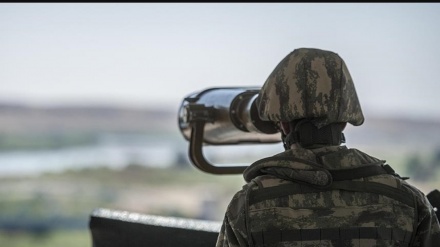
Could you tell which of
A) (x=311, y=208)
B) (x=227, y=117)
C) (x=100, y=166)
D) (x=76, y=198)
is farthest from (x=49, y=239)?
(x=311, y=208)

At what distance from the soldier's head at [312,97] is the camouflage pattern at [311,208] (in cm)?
4

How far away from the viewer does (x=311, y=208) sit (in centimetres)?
178

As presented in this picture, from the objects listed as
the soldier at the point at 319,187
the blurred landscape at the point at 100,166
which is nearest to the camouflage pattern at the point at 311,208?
the soldier at the point at 319,187

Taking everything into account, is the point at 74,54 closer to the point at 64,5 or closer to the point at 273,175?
the point at 64,5

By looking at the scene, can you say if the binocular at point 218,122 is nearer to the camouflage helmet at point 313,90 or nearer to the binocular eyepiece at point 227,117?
the binocular eyepiece at point 227,117

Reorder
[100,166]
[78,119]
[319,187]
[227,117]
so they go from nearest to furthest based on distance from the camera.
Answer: [319,187] < [227,117] < [78,119] < [100,166]

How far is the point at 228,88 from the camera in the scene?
2.51 metres

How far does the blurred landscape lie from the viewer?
516cm

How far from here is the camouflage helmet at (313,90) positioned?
1.79m

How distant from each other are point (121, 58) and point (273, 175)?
347 cm

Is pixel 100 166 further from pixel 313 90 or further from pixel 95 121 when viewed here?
pixel 313 90

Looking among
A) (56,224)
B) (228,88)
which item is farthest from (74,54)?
(228,88)

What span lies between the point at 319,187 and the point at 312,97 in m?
0.19

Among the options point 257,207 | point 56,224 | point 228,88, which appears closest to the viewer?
point 257,207
